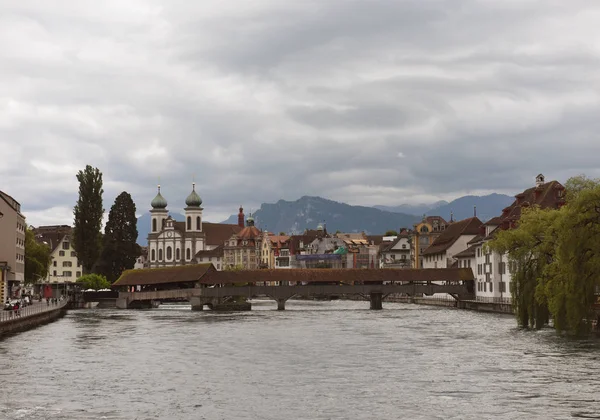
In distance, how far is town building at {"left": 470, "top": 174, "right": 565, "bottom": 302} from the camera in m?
87.2

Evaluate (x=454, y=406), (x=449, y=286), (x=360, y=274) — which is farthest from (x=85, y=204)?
(x=454, y=406)

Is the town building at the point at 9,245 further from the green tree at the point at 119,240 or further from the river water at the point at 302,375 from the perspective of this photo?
the river water at the point at 302,375

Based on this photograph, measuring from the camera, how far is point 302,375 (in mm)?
36125

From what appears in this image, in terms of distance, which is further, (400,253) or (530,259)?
(400,253)

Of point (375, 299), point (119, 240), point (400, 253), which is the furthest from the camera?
point (400, 253)

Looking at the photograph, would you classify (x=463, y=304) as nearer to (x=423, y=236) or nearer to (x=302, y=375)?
(x=423, y=236)

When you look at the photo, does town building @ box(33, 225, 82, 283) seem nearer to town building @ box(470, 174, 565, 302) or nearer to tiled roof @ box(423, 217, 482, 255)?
tiled roof @ box(423, 217, 482, 255)

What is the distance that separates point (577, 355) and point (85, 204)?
8449 cm

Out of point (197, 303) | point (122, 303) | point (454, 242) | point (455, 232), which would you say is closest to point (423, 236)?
point (455, 232)

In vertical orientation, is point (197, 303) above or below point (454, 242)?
below

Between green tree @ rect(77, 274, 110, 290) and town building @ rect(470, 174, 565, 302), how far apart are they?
4908 cm

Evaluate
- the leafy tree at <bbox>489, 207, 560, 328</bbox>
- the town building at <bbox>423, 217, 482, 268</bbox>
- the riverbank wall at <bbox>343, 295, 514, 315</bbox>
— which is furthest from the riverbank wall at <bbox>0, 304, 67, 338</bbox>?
the town building at <bbox>423, 217, 482, 268</bbox>

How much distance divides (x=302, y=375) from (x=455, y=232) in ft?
328

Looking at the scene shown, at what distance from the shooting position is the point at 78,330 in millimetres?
65500
